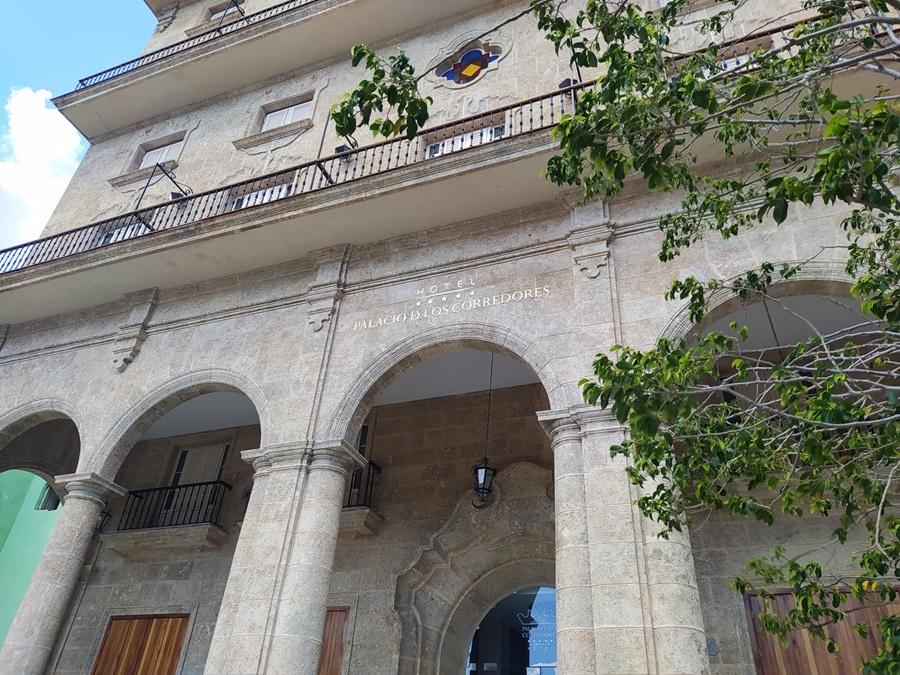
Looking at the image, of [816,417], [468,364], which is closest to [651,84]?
[816,417]

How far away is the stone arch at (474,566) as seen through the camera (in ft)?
29.4

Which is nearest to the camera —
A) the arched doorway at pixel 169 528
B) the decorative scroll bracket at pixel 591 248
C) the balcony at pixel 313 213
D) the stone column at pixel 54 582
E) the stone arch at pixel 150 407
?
the decorative scroll bracket at pixel 591 248

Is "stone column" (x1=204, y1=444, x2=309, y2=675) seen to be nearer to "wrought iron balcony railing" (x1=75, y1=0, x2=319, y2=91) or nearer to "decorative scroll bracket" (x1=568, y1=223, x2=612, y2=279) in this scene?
"decorative scroll bracket" (x1=568, y1=223, x2=612, y2=279)

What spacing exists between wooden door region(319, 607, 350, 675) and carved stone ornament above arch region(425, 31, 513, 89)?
905 centimetres

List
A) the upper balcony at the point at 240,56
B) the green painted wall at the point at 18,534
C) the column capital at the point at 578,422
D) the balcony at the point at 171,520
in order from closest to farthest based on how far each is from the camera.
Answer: the column capital at the point at 578,422 → the balcony at the point at 171,520 → the upper balcony at the point at 240,56 → the green painted wall at the point at 18,534

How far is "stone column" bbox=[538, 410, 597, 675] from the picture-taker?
18.5 ft

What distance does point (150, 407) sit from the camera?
31.0 ft

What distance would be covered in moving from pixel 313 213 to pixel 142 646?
7.72 metres

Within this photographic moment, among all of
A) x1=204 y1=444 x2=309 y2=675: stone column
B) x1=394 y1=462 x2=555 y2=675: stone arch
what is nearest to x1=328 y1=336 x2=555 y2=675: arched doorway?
x1=394 y1=462 x2=555 y2=675: stone arch

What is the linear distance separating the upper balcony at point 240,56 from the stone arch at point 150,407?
768 cm

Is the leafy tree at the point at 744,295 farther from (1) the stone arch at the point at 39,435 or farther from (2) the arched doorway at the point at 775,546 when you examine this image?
(1) the stone arch at the point at 39,435

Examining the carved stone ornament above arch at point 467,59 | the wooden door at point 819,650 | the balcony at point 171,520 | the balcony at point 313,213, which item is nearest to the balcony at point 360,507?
the balcony at point 171,520

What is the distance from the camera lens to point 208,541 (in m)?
10.8

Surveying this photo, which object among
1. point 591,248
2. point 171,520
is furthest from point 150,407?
point 591,248
